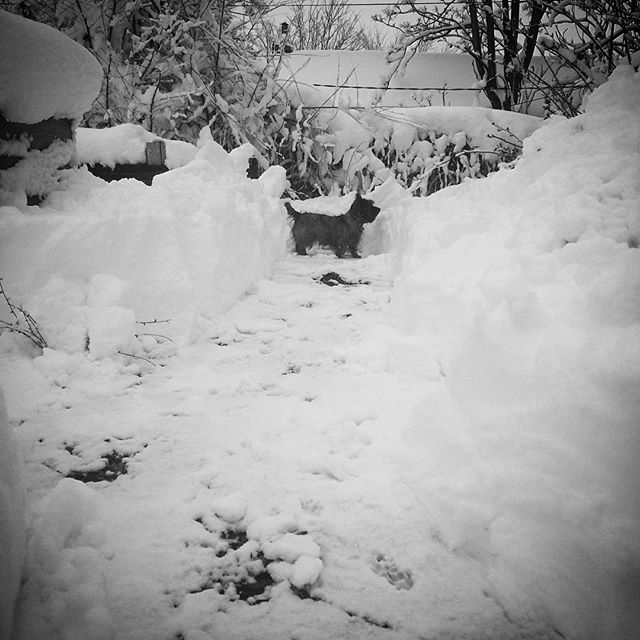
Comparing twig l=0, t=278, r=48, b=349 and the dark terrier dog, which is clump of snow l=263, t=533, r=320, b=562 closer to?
twig l=0, t=278, r=48, b=349

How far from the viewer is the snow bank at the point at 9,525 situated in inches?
34.6

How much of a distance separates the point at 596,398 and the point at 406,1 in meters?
11.7

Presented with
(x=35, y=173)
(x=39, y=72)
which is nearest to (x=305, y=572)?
(x=35, y=173)

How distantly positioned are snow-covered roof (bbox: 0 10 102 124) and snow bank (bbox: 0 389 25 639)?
7.93 feet

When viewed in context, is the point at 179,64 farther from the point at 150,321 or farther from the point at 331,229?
the point at 150,321

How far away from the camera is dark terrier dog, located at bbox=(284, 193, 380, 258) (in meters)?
6.26

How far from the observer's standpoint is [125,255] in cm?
283

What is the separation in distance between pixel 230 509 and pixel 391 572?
1.85ft

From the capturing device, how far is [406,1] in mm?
9797

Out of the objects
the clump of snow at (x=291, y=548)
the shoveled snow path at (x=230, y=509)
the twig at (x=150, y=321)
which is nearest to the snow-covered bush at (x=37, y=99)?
the twig at (x=150, y=321)

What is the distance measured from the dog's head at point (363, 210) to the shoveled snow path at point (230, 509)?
14.0 ft

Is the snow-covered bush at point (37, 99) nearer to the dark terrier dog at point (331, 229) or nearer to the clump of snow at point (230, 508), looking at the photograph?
the clump of snow at point (230, 508)

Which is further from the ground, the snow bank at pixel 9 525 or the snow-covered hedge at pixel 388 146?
the snow-covered hedge at pixel 388 146

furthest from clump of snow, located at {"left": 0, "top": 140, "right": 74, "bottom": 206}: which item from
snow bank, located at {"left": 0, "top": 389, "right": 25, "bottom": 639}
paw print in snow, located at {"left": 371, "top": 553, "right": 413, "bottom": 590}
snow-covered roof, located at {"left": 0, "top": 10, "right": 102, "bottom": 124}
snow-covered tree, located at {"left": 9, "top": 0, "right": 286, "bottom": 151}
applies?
snow-covered tree, located at {"left": 9, "top": 0, "right": 286, "bottom": 151}
